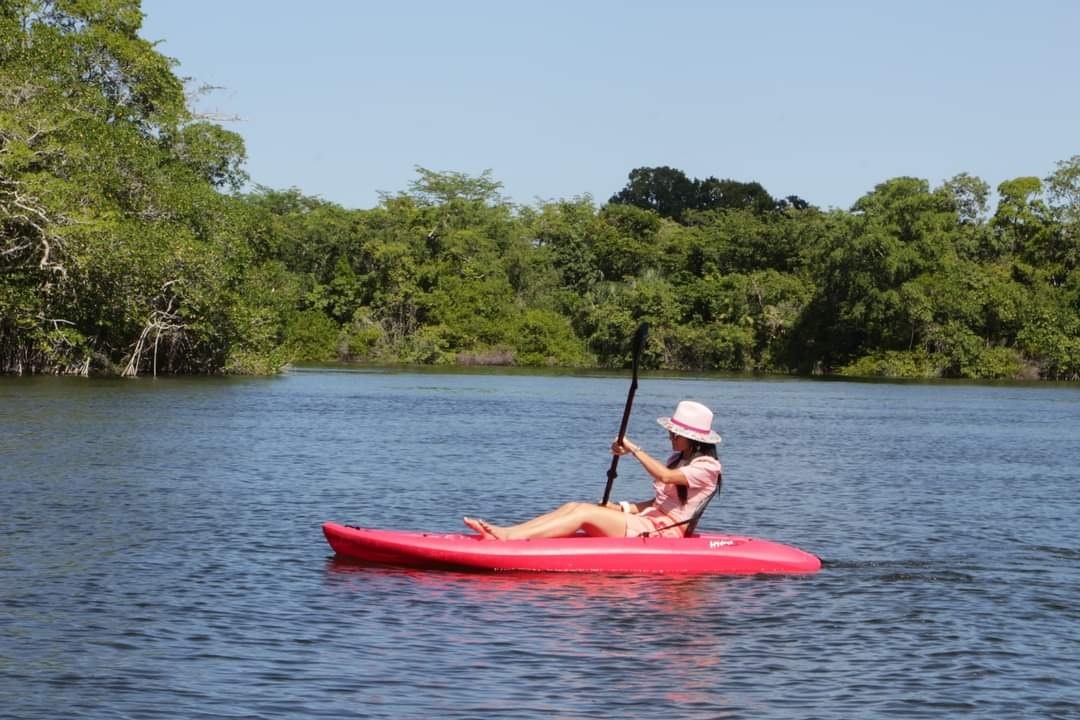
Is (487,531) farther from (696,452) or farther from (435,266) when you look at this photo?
(435,266)

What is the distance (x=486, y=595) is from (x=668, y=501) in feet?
6.84

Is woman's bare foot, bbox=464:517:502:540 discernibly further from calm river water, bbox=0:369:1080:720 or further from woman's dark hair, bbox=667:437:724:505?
woman's dark hair, bbox=667:437:724:505

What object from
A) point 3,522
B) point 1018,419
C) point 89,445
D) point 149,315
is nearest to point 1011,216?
point 1018,419

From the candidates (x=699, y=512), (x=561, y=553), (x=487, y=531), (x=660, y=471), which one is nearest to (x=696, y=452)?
(x=660, y=471)

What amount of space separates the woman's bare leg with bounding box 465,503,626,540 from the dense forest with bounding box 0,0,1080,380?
26419 millimetres

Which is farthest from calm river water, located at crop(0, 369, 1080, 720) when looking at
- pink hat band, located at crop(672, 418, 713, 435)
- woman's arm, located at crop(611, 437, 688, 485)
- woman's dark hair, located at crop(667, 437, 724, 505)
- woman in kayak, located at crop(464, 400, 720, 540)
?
pink hat band, located at crop(672, 418, 713, 435)

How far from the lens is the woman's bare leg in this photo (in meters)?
12.6

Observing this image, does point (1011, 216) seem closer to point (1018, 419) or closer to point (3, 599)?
point (1018, 419)

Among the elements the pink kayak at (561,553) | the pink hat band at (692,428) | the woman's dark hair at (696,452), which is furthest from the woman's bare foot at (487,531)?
the pink hat band at (692,428)

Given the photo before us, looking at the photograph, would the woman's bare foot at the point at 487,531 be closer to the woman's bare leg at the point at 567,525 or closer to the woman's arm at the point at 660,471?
the woman's bare leg at the point at 567,525

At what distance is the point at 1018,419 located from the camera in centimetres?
3881

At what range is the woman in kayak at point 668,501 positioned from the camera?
41.3 feet

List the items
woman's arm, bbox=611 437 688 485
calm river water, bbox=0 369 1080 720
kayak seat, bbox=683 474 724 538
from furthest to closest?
→ 1. kayak seat, bbox=683 474 724 538
2. woman's arm, bbox=611 437 688 485
3. calm river water, bbox=0 369 1080 720

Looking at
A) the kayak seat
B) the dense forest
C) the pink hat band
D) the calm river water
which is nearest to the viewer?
the calm river water
